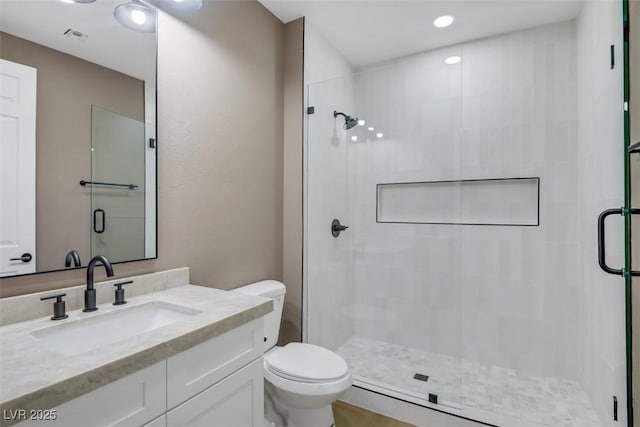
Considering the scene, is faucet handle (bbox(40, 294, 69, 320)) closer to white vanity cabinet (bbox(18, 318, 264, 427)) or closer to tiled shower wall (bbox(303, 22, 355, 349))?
white vanity cabinet (bbox(18, 318, 264, 427))

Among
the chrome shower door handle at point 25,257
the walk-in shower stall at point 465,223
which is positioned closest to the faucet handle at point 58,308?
the chrome shower door handle at point 25,257

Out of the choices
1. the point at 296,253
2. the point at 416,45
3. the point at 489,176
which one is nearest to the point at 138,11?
the point at 296,253

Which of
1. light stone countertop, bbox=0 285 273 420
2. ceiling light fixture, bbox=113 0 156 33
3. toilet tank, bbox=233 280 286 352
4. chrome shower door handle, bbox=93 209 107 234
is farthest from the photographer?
toilet tank, bbox=233 280 286 352

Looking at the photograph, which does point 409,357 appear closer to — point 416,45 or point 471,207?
point 471,207

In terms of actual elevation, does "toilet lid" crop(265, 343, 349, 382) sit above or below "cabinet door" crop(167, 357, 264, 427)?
below

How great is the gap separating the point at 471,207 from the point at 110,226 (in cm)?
244

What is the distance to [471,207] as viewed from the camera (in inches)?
98.7

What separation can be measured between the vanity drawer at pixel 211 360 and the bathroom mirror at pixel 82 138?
63 cm

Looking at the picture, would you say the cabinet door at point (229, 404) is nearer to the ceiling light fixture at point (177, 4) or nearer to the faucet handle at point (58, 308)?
the faucet handle at point (58, 308)

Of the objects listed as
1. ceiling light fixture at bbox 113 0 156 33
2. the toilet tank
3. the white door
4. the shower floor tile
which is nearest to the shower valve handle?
the toilet tank

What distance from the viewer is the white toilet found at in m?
1.47

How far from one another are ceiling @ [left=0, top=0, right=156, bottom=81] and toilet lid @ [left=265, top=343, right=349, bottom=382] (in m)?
1.53

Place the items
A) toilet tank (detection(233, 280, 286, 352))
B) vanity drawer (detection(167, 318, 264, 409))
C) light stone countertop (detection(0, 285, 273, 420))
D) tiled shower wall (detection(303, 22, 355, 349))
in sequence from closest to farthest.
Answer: light stone countertop (detection(0, 285, 273, 420)) → vanity drawer (detection(167, 318, 264, 409)) → toilet tank (detection(233, 280, 286, 352)) → tiled shower wall (detection(303, 22, 355, 349))

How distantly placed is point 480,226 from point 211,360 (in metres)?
2.22
